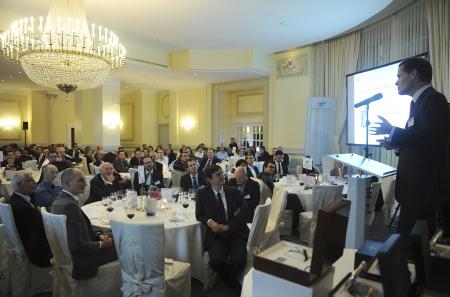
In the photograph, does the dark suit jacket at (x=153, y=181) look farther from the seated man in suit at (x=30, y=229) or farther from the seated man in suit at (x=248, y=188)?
the seated man in suit at (x=30, y=229)

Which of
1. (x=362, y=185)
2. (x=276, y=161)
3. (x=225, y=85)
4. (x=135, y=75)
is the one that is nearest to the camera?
(x=362, y=185)

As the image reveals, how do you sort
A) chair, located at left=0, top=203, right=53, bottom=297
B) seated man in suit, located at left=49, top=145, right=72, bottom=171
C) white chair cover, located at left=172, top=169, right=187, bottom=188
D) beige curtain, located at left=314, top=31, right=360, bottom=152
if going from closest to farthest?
chair, located at left=0, top=203, right=53, bottom=297 < seated man in suit, located at left=49, top=145, right=72, bottom=171 < white chair cover, located at left=172, top=169, right=187, bottom=188 < beige curtain, located at left=314, top=31, right=360, bottom=152

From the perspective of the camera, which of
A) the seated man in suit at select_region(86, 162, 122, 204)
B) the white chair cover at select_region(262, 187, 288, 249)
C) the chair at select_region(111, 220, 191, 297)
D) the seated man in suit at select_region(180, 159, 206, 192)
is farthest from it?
the seated man in suit at select_region(180, 159, 206, 192)

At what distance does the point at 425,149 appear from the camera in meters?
1.80

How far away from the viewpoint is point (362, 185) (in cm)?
305

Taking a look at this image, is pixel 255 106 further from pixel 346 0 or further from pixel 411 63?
pixel 411 63

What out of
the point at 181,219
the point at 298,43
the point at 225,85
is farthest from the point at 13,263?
the point at 225,85

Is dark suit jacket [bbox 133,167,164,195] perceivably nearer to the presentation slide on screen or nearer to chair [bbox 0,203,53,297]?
chair [bbox 0,203,53,297]

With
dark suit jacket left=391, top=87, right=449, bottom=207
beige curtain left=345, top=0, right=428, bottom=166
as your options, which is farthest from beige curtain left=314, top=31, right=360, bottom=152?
dark suit jacket left=391, top=87, right=449, bottom=207

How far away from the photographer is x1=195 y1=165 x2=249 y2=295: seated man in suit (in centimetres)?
331

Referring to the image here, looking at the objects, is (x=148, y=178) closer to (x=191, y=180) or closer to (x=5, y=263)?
(x=191, y=180)

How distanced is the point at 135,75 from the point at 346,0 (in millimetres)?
8186

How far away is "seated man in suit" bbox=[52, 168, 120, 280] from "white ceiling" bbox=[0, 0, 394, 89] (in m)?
5.75

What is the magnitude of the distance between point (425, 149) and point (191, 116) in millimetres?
13751
